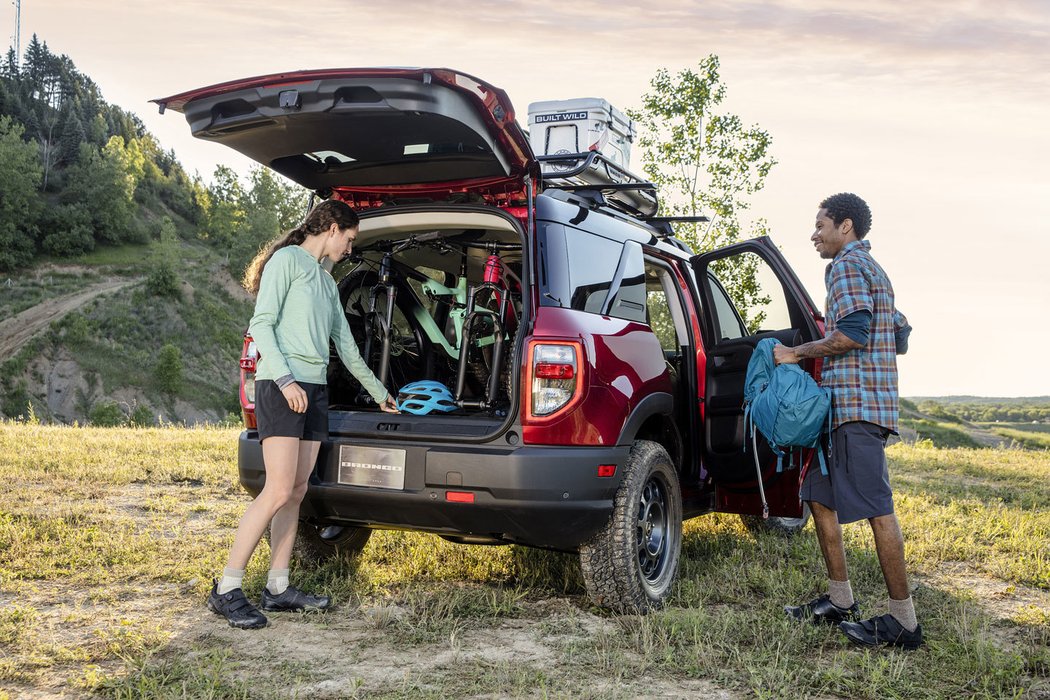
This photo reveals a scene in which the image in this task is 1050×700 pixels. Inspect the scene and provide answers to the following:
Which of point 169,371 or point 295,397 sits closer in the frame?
point 295,397

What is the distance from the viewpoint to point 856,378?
4273 mm

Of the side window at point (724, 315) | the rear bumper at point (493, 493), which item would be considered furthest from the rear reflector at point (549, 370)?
the side window at point (724, 315)

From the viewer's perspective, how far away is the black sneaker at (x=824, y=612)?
4395mm

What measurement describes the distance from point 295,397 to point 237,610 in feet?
3.28

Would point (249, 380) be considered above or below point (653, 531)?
above

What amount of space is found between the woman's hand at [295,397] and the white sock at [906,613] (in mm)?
2774

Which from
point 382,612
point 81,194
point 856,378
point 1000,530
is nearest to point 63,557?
point 382,612

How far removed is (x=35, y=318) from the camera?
64000 mm

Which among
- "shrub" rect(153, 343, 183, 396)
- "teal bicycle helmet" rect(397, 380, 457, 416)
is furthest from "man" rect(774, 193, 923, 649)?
"shrub" rect(153, 343, 183, 396)

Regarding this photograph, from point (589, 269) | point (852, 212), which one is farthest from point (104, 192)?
point (852, 212)

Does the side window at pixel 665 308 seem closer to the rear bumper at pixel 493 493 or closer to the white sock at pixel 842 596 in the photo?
the rear bumper at pixel 493 493

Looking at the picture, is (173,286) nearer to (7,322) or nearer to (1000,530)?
(7,322)

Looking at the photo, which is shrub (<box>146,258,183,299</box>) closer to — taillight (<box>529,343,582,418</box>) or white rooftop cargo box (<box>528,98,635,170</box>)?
white rooftop cargo box (<box>528,98,635,170</box>)

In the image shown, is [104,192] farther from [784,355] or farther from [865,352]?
[865,352]
